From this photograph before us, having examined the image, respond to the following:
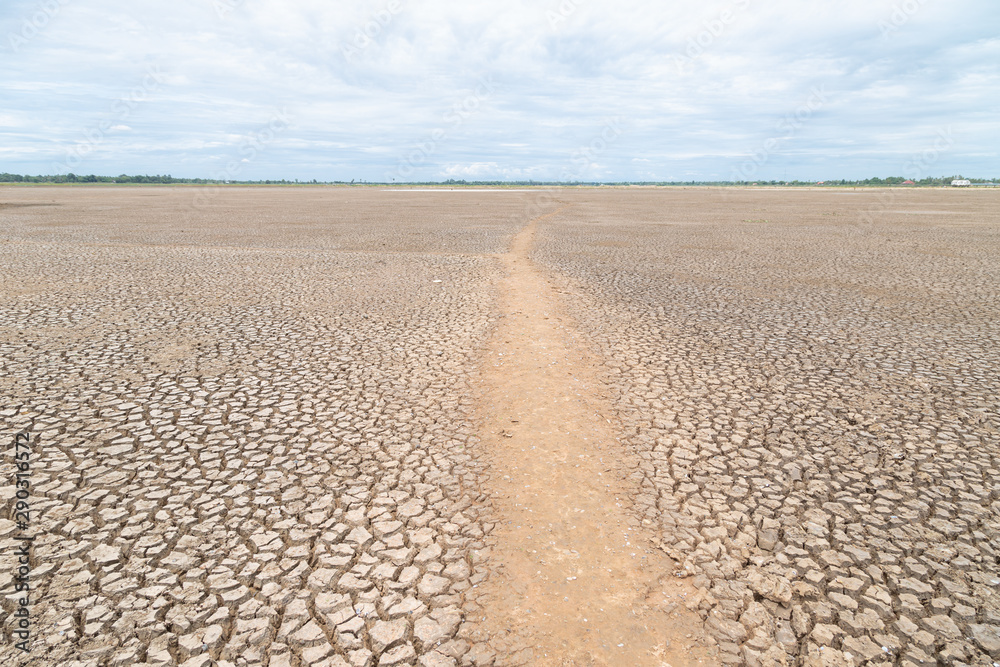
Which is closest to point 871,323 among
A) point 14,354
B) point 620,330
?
point 620,330

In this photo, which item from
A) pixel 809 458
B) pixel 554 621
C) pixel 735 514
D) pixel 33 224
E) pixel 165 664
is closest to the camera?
pixel 165 664

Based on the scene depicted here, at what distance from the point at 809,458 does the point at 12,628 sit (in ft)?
17.7

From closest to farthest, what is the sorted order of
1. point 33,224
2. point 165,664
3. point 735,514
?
point 165,664 < point 735,514 < point 33,224

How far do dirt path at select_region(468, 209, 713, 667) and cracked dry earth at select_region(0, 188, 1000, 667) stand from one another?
0.02m

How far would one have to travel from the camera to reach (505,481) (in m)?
4.06

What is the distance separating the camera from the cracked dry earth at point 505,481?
2.74 meters

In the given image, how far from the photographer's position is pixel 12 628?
2656 mm

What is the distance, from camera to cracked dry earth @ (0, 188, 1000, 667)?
8.98ft

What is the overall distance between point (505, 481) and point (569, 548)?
33.7 inches

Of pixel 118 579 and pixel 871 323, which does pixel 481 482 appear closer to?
pixel 118 579

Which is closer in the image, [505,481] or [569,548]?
[569,548]

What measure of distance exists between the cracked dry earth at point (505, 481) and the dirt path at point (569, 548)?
0.02 meters

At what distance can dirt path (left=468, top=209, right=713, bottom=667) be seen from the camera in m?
2.67

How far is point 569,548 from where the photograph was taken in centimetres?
335
